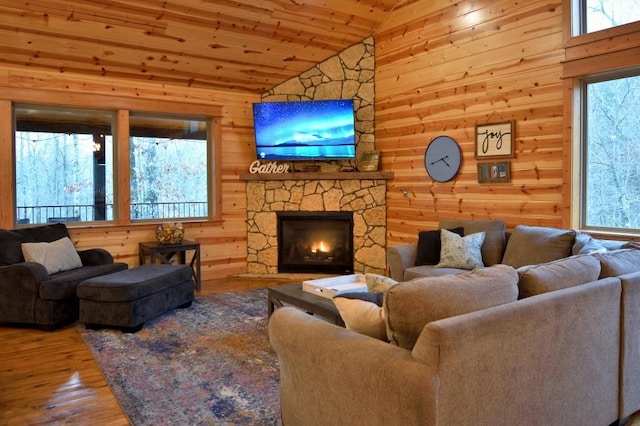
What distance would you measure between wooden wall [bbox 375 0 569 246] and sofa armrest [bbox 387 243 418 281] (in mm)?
980

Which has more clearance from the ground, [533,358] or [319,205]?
[319,205]

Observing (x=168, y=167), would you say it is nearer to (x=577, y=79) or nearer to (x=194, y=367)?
(x=194, y=367)

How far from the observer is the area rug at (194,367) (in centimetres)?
271

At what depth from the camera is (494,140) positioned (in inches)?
199

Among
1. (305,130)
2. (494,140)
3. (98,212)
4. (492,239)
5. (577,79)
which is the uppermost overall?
(577,79)

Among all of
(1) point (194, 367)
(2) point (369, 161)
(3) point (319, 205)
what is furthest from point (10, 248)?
(2) point (369, 161)

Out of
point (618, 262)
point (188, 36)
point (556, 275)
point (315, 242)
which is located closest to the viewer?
point (556, 275)

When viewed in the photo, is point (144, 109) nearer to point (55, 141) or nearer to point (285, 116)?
point (55, 141)

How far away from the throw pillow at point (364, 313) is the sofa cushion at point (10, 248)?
3.73 meters

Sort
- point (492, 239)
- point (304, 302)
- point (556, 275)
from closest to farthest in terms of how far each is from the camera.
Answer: point (556, 275) < point (304, 302) < point (492, 239)

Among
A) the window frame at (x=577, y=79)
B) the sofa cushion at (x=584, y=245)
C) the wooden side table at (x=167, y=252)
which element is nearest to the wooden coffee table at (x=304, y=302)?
the sofa cushion at (x=584, y=245)

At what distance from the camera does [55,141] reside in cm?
550

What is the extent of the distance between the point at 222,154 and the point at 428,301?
5126mm

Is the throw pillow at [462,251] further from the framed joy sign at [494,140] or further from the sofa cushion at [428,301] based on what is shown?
the sofa cushion at [428,301]
